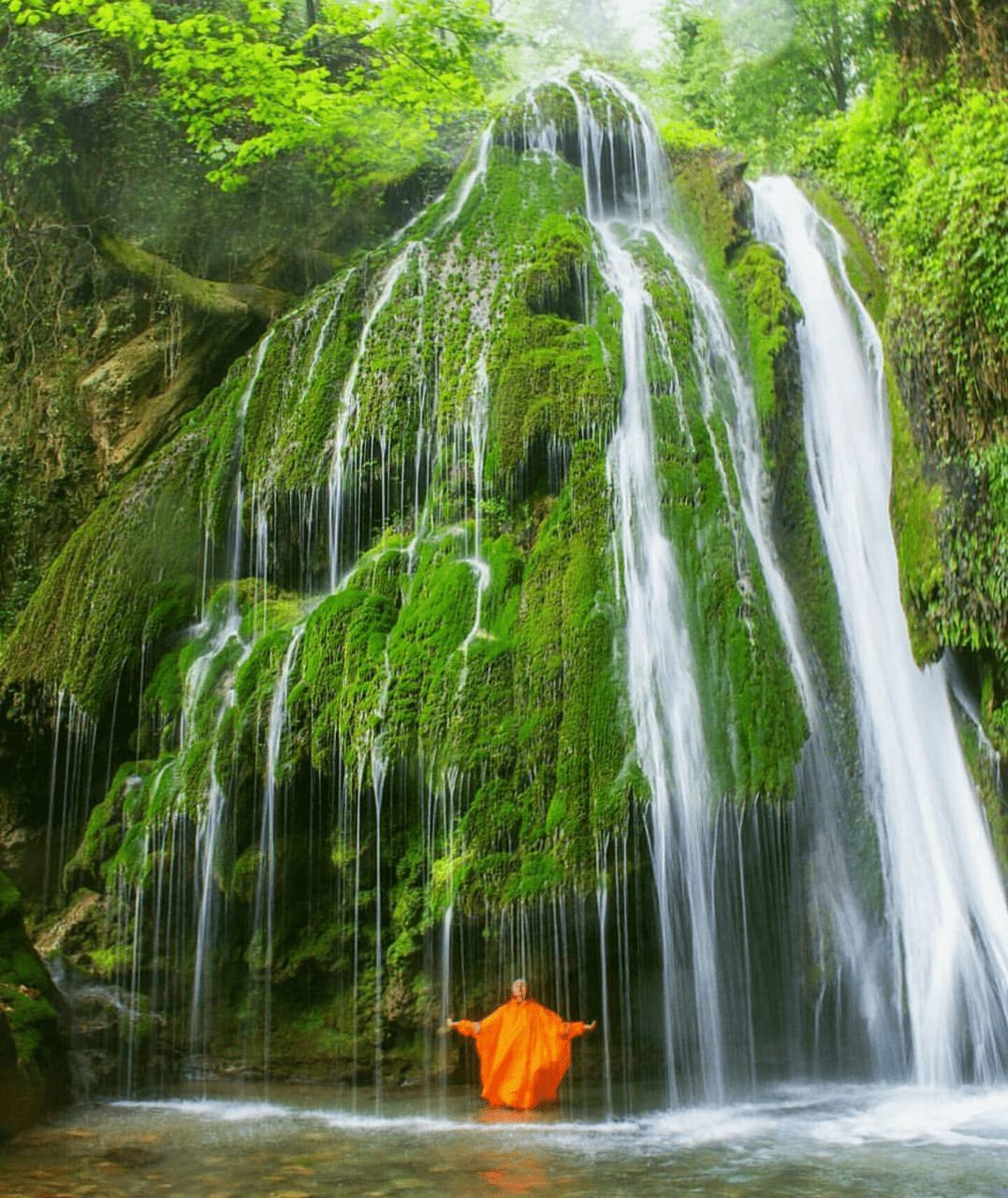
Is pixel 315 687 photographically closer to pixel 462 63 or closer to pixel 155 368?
pixel 155 368

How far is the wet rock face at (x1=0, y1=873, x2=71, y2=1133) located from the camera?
6.81m

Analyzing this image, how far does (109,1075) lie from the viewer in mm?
8297

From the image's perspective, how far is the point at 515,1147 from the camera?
621cm

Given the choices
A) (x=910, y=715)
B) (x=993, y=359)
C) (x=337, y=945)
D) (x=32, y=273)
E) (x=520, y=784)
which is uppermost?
(x=32, y=273)

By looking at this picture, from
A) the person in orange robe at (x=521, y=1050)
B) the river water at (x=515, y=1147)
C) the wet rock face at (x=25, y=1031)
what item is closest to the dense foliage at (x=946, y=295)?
the river water at (x=515, y=1147)

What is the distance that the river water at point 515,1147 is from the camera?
5254 millimetres

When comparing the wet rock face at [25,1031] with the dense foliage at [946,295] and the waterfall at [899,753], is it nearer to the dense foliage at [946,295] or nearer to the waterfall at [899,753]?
the waterfall at [899,753]

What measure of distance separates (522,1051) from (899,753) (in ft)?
13.9

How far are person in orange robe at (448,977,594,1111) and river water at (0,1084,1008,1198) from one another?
0.52ft

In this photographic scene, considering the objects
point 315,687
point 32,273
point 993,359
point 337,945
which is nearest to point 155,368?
point 32,273

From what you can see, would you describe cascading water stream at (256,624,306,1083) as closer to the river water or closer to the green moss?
the river water

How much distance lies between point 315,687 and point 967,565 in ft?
18.2

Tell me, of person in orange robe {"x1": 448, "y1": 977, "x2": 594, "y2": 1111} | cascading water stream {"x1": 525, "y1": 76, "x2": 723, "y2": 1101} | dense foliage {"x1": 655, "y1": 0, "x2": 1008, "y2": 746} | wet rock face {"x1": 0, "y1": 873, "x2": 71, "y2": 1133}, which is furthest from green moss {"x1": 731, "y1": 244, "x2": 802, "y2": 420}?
wet rock face {"x1": 0, "y1": 873, "x2": 71, "y2": 1133}

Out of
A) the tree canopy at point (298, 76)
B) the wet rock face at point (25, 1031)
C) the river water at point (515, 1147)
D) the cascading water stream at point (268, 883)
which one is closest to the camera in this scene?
the river water at point (515, 1147)
